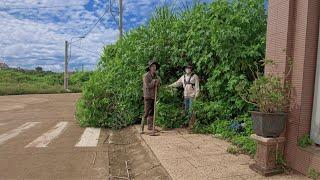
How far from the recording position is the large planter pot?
625 cm

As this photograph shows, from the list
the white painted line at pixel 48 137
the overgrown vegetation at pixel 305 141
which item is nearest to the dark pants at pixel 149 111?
the white painted line at pixel 48 137

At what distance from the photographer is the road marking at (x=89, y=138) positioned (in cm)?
1048

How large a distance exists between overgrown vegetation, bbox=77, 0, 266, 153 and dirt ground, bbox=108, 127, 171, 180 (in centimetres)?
129

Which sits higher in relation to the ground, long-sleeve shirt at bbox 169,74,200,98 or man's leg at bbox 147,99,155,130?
long-sleeve shirt at bbox 169,74,200,98

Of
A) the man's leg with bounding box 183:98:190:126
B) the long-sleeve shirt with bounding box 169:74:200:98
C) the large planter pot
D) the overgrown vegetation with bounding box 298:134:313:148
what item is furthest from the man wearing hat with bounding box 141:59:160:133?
the overgrown vegetation with bounding box 298:134:313:148

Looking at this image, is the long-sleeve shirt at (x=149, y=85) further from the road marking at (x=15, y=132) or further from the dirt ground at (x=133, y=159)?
the road marking at (x=15, y=132)

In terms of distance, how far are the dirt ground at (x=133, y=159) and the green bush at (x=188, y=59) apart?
1296 millimetres

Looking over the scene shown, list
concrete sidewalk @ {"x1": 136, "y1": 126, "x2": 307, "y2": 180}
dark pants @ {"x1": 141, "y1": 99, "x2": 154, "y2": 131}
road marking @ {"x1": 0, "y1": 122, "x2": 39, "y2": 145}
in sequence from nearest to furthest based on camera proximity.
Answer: concrete sidewalk @ {"x1": 136, "y1": 126, "x2": 307, "y2": 180} < dark pants @ {"x1": 141, "y1": 99, "x2": 154, "y2": 131} < road marking @ {"x1": 0, "y1": 122, "x2": 39, "y2": 145}

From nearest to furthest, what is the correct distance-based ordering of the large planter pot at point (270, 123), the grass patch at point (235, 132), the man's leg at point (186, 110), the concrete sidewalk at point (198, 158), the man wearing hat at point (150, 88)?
the large planter pot at point (270, 123) < the concrete sidewalk at point (198, 158) < the grass patch at point (235, 132) < the man wearing hat at point (150, 88) < the man's leg at point (186, 110)

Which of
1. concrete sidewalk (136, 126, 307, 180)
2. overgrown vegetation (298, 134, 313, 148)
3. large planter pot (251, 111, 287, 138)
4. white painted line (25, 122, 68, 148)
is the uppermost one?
large planter pot (251, 111, 287, 138)

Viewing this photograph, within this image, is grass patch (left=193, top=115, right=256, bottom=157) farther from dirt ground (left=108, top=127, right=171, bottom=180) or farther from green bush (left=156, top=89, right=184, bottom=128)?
dirt ground (left=108, top=127, right=171, bottom=180)

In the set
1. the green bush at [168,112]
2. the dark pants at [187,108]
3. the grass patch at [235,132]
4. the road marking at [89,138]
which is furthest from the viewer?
the green bush at [168,112]

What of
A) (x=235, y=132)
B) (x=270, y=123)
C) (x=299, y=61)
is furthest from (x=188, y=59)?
(x=270, y=123)

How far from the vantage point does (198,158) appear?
7668mm
